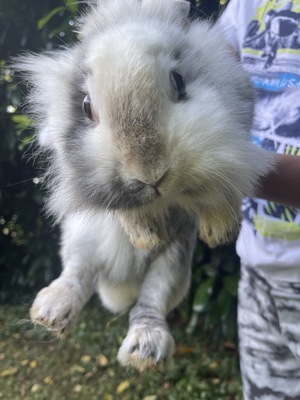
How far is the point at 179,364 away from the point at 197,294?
1.73ft

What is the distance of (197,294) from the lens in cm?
396

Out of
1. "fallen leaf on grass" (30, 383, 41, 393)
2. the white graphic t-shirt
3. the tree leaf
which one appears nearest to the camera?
the white graphic t-shirt

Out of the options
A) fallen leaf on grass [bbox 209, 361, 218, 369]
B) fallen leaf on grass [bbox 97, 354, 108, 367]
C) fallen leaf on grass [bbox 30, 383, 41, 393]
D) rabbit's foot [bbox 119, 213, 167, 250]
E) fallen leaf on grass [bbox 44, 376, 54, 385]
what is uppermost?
rabbit's foot [bbox 119, 213, 167, 250]

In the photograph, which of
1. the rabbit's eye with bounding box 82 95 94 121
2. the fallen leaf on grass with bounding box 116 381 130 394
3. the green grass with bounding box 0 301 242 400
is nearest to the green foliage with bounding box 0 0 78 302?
the green grass with bounding box 0 301 242 400

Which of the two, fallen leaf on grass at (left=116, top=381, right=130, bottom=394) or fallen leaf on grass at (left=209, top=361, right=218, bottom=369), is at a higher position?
fallen leaf on grass at (left=209, top=361, right=218, bottom=369)

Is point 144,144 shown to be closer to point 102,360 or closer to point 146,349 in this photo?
point 146,349

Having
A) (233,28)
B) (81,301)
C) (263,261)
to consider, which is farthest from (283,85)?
(81,301)

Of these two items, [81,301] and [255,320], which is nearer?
[81,301]

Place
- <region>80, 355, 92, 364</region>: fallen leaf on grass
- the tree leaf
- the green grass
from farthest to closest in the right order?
<region>80, 355, 92, 364</region>: fallen leaf on grass, the green grass, the tree leaf

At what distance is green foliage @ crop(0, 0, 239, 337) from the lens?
11.8 ft

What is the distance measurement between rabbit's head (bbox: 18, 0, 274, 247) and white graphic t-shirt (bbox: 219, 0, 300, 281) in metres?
0.34

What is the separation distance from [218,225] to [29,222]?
3.37 metres

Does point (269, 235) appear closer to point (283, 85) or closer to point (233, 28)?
point (283, 85)

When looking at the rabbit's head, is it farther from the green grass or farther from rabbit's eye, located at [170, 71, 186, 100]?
the green grass
